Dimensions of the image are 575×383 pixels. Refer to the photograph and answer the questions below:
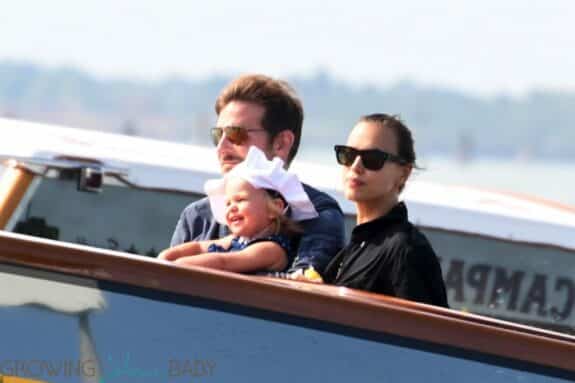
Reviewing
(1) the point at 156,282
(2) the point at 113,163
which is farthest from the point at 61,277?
(2) the point at 113,163

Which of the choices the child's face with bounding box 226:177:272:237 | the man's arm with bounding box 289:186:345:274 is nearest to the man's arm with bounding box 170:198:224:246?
the man's arm with bounding box 289:186:345:274

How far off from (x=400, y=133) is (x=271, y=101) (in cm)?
61

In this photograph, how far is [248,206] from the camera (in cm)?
470

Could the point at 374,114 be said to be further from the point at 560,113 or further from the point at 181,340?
the point at 560,113

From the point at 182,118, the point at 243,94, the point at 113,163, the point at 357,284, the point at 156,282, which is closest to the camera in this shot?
the point at 156,282

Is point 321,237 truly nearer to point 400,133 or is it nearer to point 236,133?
point 400,133

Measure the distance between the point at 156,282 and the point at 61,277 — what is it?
0.66 ft

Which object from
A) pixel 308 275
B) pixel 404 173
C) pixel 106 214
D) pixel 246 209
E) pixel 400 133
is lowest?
pixel 106 214

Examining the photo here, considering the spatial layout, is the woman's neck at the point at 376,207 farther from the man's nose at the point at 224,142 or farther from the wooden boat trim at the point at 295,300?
the wooden boat trim at the point at 295,300

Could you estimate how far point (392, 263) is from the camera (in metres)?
4.57

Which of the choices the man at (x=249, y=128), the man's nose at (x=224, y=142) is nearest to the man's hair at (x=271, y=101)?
the man at (x=249, y=128)

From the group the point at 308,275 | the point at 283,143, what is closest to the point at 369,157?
the point at 308,275

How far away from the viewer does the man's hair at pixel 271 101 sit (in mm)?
5289

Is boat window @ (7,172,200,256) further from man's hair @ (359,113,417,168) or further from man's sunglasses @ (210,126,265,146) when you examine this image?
man's hair @ (359,113,417,168)
